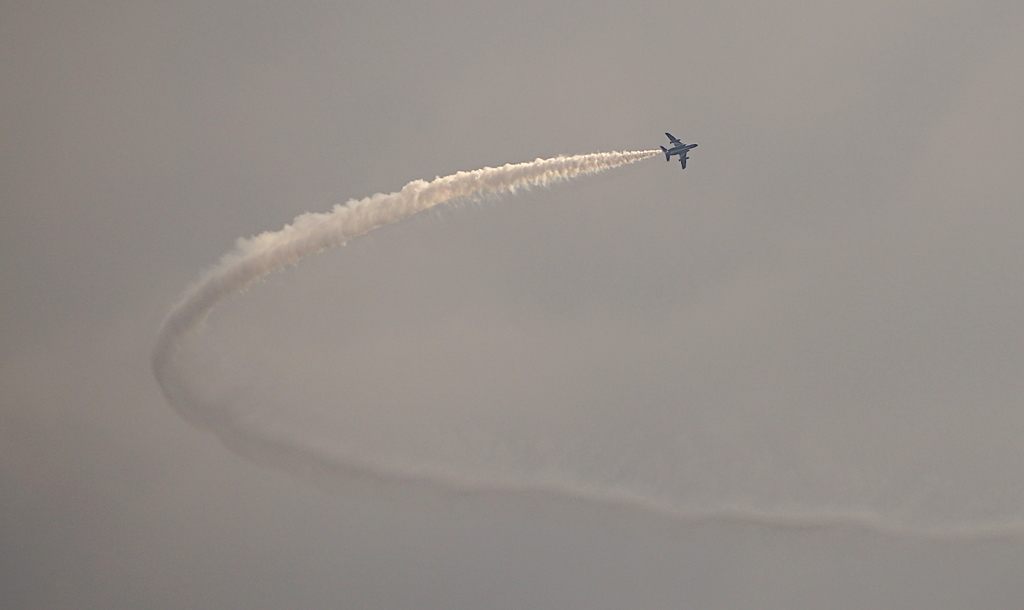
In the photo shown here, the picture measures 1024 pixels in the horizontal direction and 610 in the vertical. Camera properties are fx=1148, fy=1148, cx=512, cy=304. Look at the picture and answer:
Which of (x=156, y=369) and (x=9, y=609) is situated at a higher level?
(x=156, y=369)

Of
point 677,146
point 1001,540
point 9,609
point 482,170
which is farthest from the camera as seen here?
point 9,609

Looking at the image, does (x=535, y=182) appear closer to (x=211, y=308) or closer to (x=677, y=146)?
(x=677, y=146)

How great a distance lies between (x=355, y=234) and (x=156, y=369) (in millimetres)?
15435

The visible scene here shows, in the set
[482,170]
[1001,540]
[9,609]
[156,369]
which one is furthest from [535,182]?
[9,609]

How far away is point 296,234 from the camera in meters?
69.2

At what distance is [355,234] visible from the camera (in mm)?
69375

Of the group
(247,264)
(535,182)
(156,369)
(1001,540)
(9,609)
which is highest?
(535,182)

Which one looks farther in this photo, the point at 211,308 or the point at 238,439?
the point at 238,439

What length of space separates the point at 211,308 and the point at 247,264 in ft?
11.1

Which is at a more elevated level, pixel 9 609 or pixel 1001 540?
pixel 1001 540

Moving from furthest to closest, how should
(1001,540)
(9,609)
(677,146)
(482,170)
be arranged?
1. (9,609)
2. (677,146)
3. (482,170)
4. (1001,540)

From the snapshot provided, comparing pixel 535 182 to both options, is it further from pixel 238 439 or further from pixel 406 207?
pixel 238 439

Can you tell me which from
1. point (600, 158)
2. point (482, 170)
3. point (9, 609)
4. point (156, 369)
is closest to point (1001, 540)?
point (600, 158)

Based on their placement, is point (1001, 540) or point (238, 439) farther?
point (238, 439)
